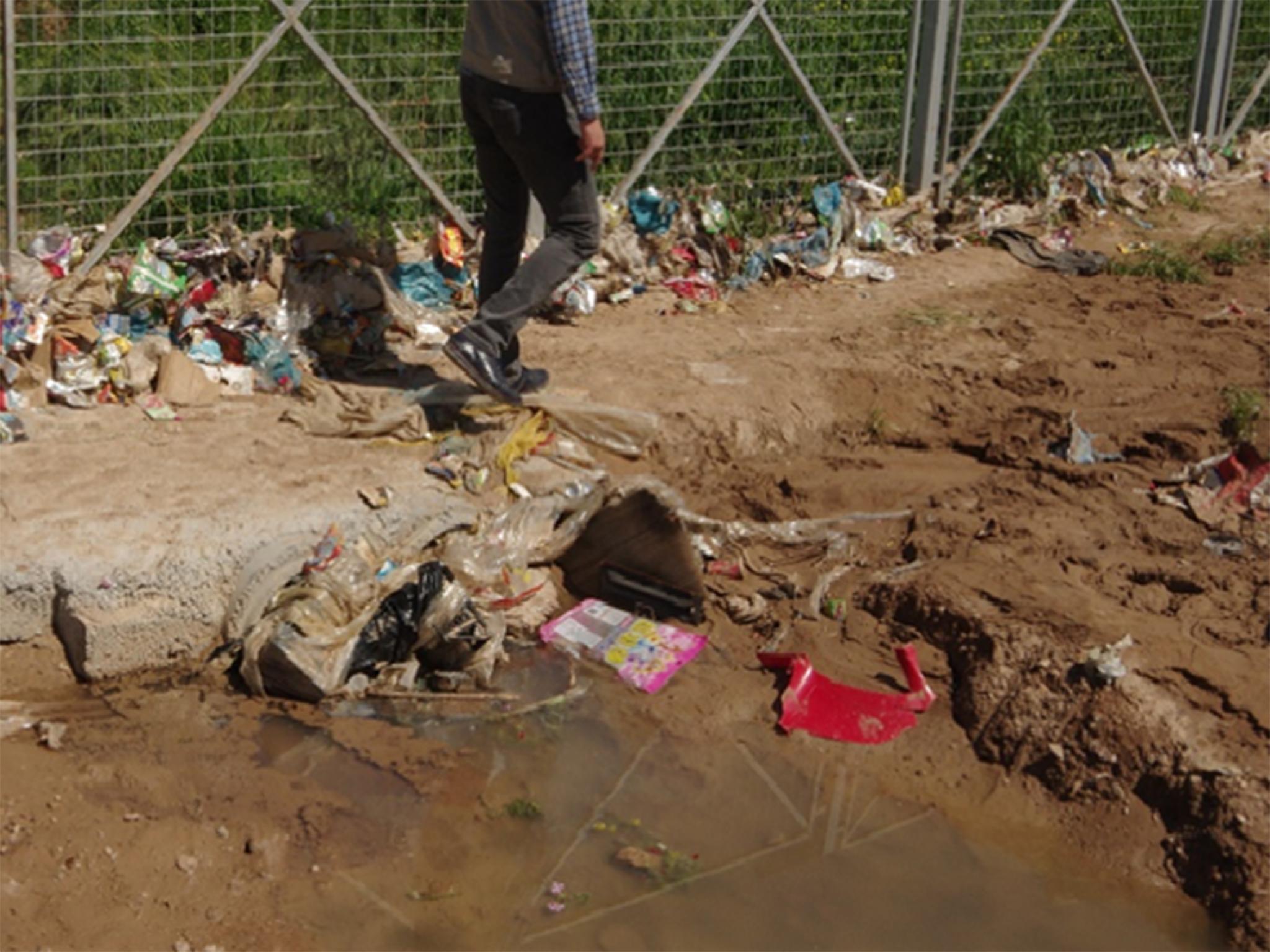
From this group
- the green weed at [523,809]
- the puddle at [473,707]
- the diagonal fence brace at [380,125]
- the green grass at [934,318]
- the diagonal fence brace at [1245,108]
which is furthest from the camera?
the diagonal fence brace at [1245,108]

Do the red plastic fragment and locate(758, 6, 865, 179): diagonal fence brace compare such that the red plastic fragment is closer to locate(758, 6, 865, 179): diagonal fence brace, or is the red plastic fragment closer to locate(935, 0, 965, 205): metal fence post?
locate(758, 6, 865, 179): diagonal fence brace

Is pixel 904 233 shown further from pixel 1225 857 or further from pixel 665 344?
pixel 1225 857

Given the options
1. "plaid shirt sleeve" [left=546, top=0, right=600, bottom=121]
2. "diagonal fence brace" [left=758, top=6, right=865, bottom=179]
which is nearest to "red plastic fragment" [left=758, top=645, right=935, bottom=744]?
"plaid shirt sleeve" [left=546, top=0, right=600, bottom=121]

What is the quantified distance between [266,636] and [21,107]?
9.86 feet

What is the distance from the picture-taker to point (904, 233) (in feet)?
29.0

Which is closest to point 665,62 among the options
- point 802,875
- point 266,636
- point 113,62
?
point 113,62

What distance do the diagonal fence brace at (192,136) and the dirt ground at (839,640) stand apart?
997 millimetres

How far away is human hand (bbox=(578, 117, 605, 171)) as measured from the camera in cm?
573

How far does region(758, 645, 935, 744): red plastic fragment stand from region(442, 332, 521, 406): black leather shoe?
61.8 inches

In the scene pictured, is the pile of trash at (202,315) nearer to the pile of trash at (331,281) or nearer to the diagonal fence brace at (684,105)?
the pile of trash at (331,281)

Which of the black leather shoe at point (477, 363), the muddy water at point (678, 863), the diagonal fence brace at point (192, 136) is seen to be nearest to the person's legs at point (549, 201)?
the black leather shoe at point (477, 363)

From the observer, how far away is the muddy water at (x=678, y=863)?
13.5 feet

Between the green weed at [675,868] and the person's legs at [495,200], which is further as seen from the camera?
the person's legs at [495,200]

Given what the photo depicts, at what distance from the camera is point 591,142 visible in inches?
226
